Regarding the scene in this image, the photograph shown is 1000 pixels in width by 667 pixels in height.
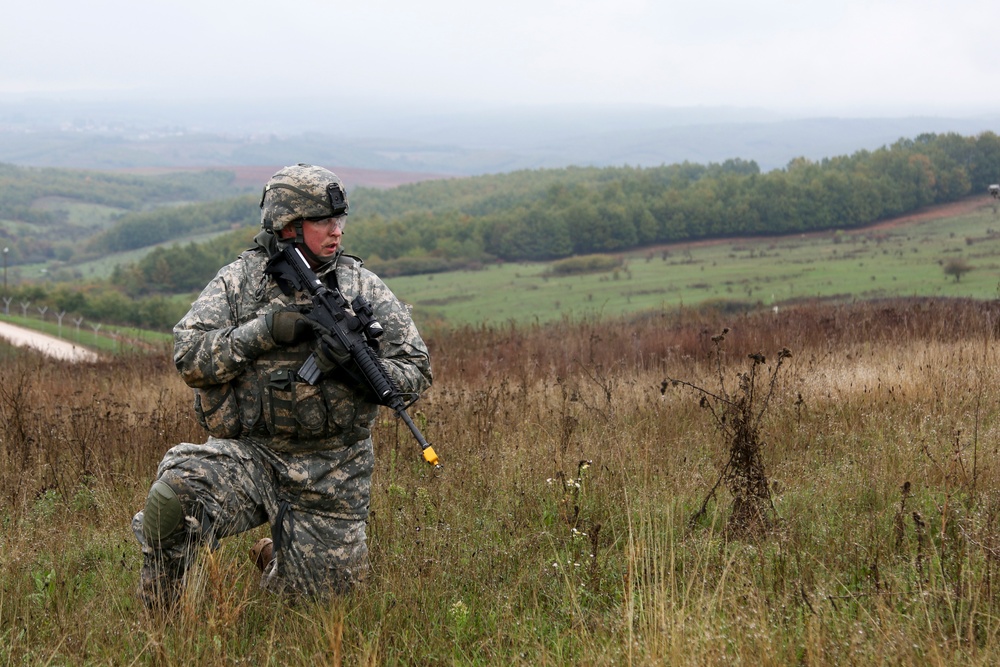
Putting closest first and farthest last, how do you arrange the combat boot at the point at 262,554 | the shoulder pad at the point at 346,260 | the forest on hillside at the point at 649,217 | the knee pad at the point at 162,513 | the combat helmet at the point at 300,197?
the knee pad at the point at 162,513 → the combat helmet at the point at 300,197 → the shoulder pad at the point at 346,260 → the combat boot at the point at 262,554 → the forest on hillside at the point at 649,217

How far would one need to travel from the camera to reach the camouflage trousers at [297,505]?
153 inches

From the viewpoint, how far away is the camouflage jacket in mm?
3809

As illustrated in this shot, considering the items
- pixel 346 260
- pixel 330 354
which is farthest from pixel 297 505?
pixel 346 260

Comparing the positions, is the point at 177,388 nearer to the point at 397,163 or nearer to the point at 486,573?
the point at 486,573

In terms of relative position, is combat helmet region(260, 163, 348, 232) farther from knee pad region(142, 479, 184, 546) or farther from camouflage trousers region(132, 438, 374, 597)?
knee pad region(142, 479, 184, 546)

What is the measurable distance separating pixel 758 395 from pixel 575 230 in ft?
128

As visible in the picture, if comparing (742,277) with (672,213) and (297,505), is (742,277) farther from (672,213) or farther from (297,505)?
(297,505)

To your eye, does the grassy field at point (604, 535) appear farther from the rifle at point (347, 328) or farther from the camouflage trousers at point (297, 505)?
the rifle at point (347, 328)

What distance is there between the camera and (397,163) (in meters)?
200

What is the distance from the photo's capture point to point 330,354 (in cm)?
381

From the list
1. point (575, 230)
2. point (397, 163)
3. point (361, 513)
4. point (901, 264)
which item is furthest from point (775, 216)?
point (397, 163)

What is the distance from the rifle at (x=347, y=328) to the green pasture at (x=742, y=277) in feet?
49.9

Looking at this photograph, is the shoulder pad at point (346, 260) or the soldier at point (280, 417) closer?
the soldier at point (280, 417)

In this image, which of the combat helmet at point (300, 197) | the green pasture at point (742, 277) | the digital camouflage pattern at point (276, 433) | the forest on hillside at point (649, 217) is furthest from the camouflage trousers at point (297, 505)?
the forest on hillside at point (649, 217)
